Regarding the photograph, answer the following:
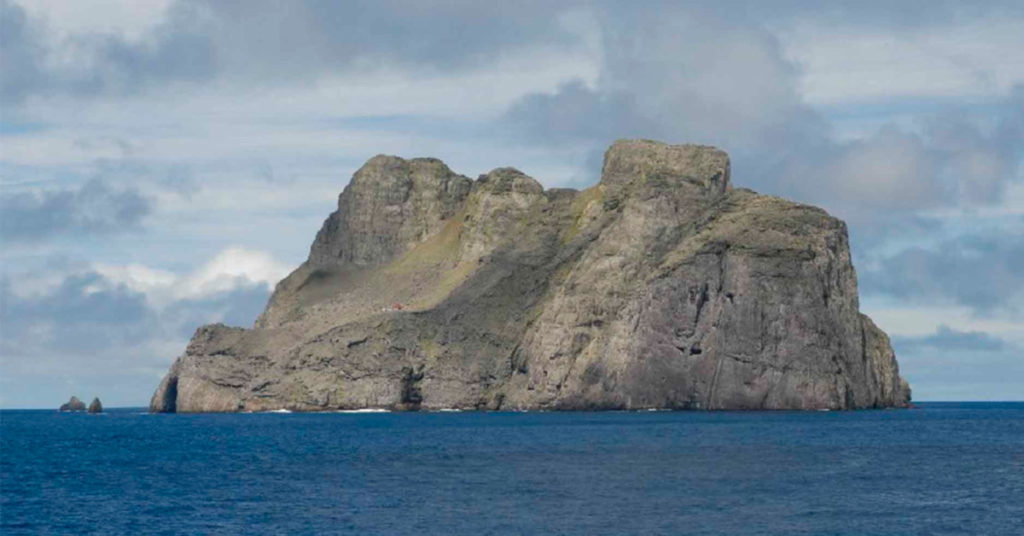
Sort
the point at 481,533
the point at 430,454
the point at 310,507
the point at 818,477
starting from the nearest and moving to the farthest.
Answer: the point at 481,533 → the point at 310,507 → the point at 818,477 → the point at 430,454

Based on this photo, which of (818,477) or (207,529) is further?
(818,477)

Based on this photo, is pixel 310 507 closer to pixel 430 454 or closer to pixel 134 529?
pixel 134 529

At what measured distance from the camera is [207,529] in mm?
70438

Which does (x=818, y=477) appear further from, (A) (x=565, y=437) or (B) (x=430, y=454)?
(A) (x=565, y=437)

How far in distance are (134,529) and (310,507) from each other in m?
10.8

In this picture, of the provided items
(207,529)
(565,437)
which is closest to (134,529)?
(207,529)

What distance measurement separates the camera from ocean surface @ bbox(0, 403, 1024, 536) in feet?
235

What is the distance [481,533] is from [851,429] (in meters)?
85.9

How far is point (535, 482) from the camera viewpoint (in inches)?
3558

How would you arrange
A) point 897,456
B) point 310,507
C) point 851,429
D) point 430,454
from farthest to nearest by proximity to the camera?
point 851,429
point 430,454
point 897,456
point 310,507

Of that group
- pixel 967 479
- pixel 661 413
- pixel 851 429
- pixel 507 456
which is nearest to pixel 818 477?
pixel 967 479

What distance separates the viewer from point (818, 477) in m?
91.6

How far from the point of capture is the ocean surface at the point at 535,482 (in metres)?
71.8

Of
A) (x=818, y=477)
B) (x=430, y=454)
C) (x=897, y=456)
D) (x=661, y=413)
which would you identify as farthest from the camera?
(x=661, y=413)
